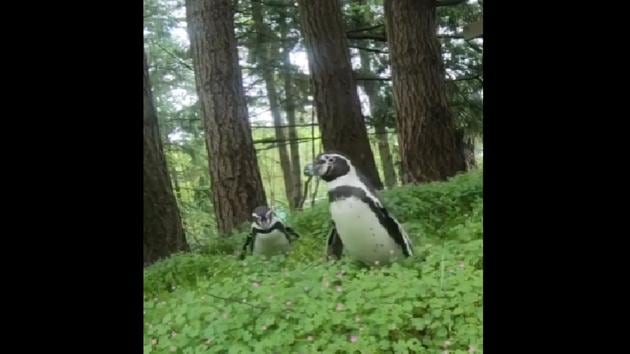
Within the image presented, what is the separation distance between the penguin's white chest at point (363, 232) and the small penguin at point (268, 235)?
0.12 m

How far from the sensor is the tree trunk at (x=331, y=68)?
4.94ft

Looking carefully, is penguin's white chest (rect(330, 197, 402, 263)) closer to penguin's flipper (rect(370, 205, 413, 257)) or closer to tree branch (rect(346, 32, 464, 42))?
penguin's flipper (rect(370, 205, 413, 257))

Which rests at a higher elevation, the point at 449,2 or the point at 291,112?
the point at 449,2

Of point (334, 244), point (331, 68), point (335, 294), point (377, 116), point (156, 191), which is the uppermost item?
point (331, 68)

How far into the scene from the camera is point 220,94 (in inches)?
61.3

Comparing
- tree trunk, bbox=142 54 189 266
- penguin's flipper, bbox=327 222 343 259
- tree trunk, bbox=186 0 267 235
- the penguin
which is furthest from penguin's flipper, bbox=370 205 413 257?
tree trunk, bbox=142 54 189 266

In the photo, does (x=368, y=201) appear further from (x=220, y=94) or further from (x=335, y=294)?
(x=220, y=94)

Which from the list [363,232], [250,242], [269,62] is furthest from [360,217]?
[269,62]

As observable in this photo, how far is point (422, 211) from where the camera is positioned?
4.86 feet

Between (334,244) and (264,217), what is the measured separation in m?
0.17

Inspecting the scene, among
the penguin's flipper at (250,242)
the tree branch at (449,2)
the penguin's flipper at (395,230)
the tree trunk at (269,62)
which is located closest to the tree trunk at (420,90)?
the tree branch at (449,2)
